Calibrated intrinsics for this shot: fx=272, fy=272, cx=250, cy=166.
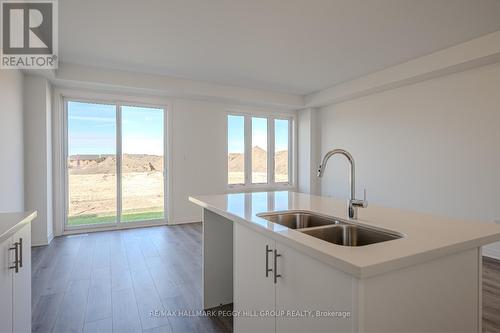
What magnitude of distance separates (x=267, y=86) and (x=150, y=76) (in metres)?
2.26

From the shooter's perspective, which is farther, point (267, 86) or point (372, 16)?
point (267, 86)

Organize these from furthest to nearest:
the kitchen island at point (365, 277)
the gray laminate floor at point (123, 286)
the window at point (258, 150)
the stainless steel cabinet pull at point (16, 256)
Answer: the window at point (258, 150)
the gray laminate floor at point (123, 286)
the stainless steel cabinet pull at point (16, 256)
the kitchen island at point (365, 277)

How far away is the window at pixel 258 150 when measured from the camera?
625cm

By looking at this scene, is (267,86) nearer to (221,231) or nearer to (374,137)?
(374,137)

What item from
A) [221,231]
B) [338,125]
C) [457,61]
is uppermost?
[457,61]

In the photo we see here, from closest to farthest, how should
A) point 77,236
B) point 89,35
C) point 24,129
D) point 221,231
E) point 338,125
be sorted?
point 221,231 → point 89,35 → point 24,129 → point 77,236 → point 338,125

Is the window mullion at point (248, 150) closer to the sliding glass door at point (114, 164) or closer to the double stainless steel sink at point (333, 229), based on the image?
the sliding glass door at point (114, 164)

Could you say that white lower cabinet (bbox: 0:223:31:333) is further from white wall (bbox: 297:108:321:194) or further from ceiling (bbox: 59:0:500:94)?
white wall (bbox: 297:108:321:194)

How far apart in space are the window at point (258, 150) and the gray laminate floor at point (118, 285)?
7.76ft

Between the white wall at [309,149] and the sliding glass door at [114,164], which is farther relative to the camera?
the white wall at [309,149]

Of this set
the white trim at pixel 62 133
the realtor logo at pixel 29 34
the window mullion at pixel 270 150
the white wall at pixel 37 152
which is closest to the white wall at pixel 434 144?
the window mullion at pixel 270 150

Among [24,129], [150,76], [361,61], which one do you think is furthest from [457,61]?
[24,129]

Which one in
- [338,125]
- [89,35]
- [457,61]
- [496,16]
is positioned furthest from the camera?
[338,125]

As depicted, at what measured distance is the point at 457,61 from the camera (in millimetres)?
3539
